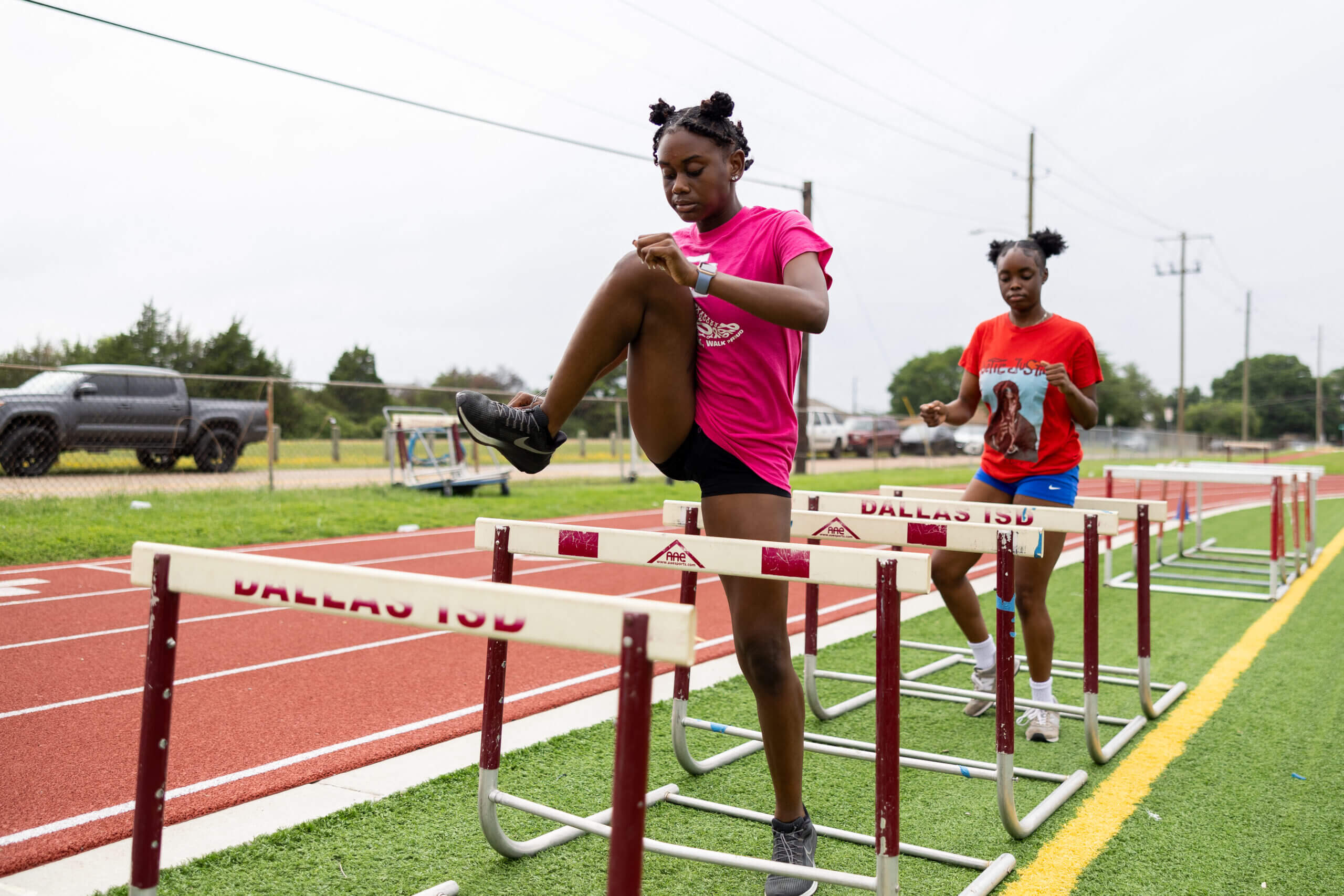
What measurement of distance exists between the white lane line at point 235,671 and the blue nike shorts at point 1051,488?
243 centimetres

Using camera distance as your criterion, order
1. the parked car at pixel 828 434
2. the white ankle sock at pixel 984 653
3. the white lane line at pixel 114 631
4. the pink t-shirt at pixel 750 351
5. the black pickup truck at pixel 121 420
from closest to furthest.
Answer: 1. the pink t-shirt at pixel 750 351
2. the white ankle sock at pixel 984 653
3. the white lane line at pixel 114 631
4. the black pickup truck at pixel 121 420
5. the parked car at pixel 828 434

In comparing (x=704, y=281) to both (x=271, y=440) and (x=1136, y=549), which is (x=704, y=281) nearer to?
(x=1136, y=549)

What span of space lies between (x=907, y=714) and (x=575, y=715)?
1.49 meters

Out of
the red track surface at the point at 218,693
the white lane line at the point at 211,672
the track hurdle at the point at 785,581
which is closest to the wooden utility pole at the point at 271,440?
the red track surface at the point at 218,693

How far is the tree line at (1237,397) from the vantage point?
96.6 meters

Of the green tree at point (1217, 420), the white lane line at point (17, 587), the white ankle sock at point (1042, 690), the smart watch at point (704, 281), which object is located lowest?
the white lane line at point (17, 587)

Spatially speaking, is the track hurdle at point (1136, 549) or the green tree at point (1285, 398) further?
the green tree at point (1285, 398)

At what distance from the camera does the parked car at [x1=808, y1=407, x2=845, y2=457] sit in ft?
105

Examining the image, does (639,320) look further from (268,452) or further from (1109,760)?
(268,452)

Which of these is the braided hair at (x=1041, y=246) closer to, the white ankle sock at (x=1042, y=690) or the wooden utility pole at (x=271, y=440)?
the white ankle sock at (x=1042, y=690)

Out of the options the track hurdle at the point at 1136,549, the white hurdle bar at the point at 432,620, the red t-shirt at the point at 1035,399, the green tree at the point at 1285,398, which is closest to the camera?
the white hurdle bar at the point at 432,620

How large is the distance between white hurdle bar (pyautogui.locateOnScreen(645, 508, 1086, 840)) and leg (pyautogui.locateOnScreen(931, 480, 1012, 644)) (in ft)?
1.14

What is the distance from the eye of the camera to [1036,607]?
4203mm

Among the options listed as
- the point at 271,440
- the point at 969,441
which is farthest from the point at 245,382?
the point at 969,441
